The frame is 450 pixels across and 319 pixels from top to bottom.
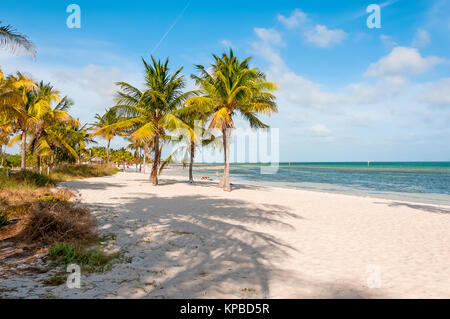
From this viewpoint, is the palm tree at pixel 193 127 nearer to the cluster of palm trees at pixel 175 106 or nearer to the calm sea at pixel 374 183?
the cluster of palm trees at pixel 175 106

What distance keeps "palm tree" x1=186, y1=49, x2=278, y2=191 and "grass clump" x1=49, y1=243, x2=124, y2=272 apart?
36.3 feet

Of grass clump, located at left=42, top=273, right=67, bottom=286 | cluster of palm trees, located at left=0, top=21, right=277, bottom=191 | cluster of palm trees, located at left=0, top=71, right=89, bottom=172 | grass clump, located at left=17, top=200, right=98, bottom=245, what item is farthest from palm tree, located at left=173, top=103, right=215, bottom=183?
grass clump, located at left=42, top=273, right=67, bottom=286

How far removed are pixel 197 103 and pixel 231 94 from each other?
2419 millimetres

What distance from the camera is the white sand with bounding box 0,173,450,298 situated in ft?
10.8

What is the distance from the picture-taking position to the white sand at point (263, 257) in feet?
10.8

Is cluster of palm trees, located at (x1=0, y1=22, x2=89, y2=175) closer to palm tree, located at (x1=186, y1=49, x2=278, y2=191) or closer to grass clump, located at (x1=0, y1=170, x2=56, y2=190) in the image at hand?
grass clump, located at (x1=0, y1=170, x2=56, y2=190)

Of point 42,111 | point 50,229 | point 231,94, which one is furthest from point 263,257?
point 42,111

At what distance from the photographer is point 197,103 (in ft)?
51.4

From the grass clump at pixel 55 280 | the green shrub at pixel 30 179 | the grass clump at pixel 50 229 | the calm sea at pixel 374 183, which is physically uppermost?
the green shrub at pixel 30 179

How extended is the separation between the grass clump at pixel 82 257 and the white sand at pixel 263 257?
238mm

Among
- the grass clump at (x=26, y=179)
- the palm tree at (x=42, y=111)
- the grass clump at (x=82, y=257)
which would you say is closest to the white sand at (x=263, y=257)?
the grass clump at (x=82, y=257)

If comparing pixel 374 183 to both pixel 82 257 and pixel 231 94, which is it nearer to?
pixel 231 94
